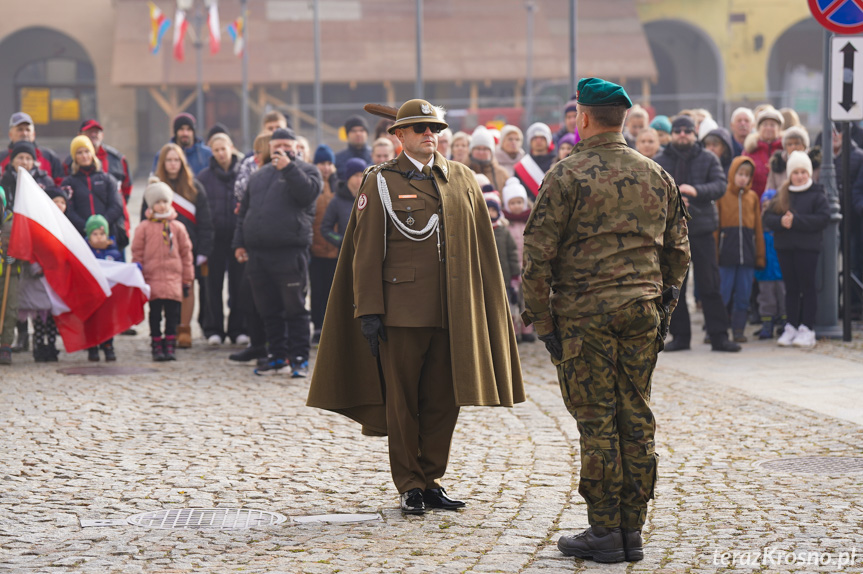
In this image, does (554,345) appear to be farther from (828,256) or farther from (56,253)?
(828,256)

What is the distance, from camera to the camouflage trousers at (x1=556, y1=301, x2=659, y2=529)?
5.60m

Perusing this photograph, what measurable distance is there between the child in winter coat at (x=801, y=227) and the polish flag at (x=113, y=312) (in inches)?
232

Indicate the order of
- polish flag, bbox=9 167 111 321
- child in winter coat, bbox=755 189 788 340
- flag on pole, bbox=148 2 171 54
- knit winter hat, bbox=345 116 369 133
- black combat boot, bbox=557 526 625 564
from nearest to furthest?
1. black combat boot, bbox=557 526 625 564
2. polish flag, bbox=9 167 111 321
3. child in winter coat, bbox=755 189 788 340
4. knit winter hat, bbox=345 116 369 133
5. flag on pole, bbox=148 2 171 54

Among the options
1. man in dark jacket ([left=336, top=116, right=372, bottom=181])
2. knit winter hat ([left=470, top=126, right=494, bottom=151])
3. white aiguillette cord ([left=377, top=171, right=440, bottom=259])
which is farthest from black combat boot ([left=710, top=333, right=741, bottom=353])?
white aiguillette cord ([left=377, top=171, right=440, bottom=259])

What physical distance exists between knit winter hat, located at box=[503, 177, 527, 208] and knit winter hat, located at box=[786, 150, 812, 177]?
100 inches

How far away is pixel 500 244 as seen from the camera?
41.8 ft

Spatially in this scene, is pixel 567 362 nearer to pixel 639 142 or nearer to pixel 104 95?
pixel 639 142

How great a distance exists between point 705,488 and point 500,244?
594 cm

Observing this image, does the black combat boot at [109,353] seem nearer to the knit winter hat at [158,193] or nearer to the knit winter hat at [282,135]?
the knit winter hat at [158,193]

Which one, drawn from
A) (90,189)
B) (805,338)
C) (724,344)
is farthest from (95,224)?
(805,338)

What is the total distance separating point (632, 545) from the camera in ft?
18.5

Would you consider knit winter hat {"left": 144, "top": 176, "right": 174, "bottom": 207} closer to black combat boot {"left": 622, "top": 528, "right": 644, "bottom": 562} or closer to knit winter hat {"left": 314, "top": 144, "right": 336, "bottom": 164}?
knit winter hat {"left": 314, "top": 144, "right": 336, "bottom": 164}

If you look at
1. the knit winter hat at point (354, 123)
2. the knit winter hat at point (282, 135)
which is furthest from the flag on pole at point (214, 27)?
the knit winter hat at point (282, 135)

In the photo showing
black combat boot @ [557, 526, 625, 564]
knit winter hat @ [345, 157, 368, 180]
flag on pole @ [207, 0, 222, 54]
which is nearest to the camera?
black combat boot @ [557, 526, 625, 564]
